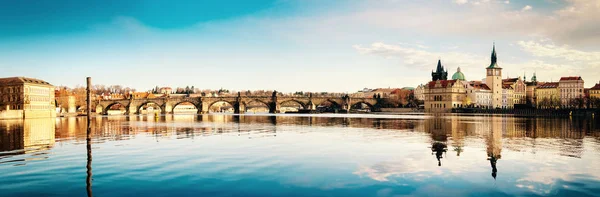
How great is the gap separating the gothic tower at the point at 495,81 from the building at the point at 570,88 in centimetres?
2341

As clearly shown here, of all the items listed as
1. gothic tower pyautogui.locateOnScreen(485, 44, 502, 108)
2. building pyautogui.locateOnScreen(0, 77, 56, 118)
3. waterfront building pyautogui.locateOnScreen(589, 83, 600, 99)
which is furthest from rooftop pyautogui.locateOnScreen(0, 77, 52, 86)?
waterfront building pyautogui.locateOnScreen(589, 83, 600, 99)

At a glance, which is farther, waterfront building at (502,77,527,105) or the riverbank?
waterfront building at (502,77,527,105)

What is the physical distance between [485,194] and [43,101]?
11563 centimetres

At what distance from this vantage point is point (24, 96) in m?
100

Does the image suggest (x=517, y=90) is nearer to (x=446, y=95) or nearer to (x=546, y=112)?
(x=446, y=95)

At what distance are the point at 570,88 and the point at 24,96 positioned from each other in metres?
182

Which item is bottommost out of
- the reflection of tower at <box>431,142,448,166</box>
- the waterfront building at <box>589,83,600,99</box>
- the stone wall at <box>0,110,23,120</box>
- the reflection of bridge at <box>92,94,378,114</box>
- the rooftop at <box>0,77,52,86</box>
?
the reflection of tower at <box>431,142,448,166</box>

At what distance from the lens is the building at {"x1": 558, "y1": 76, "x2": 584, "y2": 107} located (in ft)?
587

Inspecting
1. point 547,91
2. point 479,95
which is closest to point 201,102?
point 479,95

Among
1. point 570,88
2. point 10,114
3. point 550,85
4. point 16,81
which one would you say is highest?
point 550,85

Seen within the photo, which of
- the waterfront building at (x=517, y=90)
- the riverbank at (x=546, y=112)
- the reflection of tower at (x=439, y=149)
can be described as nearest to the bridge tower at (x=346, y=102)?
the riverbank at (x=546, y=112)

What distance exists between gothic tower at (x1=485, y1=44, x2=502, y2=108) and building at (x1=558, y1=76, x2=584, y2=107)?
23.4 meters

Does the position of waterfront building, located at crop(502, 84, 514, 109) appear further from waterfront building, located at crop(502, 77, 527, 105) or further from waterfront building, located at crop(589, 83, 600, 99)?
waterfront building, located at crop(589, 83, 600, 99)

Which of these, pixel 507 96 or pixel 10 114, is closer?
pixel 10 114
